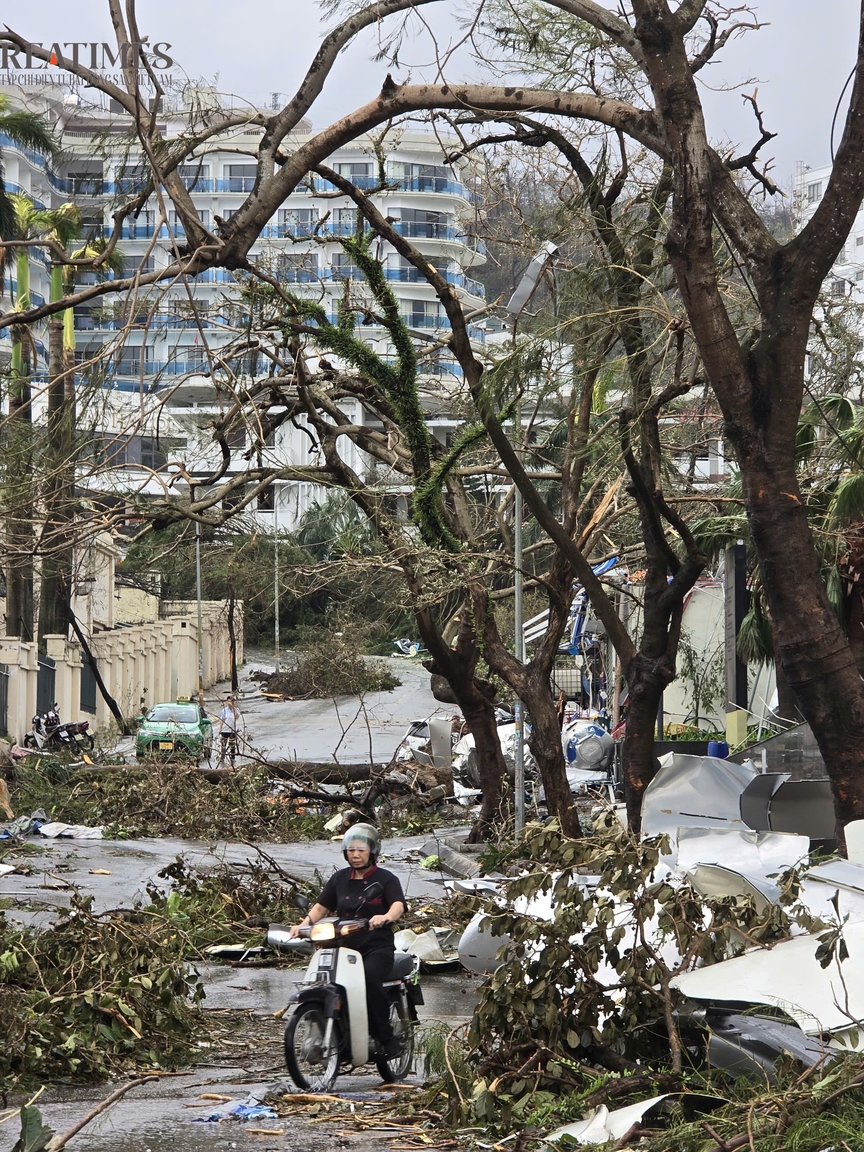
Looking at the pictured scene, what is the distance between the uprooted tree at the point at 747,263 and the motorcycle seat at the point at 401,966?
2546mm

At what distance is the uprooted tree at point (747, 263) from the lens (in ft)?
26.3

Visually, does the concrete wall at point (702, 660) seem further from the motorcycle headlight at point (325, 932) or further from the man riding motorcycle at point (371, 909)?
the motorcycle headlight at point (325, 932)

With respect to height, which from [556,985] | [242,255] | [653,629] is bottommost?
[556,985]

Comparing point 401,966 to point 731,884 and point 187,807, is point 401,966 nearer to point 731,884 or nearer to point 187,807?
point 731,884

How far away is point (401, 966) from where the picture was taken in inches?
312

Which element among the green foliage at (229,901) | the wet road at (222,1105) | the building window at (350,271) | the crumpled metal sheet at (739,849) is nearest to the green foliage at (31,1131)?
the wet road at (222,1105)

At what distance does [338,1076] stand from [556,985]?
65.4 inches

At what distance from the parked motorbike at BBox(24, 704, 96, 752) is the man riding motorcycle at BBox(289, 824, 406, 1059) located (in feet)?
74.9

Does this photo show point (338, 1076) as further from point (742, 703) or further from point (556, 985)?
point (742, 703)

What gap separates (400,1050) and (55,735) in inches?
981

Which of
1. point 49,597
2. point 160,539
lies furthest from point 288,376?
point 160,539

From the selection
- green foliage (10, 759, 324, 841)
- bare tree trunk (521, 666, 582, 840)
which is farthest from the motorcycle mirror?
green foliage (10, 759, 324, 841)

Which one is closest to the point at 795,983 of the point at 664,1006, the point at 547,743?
the point at 664,1006

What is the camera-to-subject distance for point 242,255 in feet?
28.7
